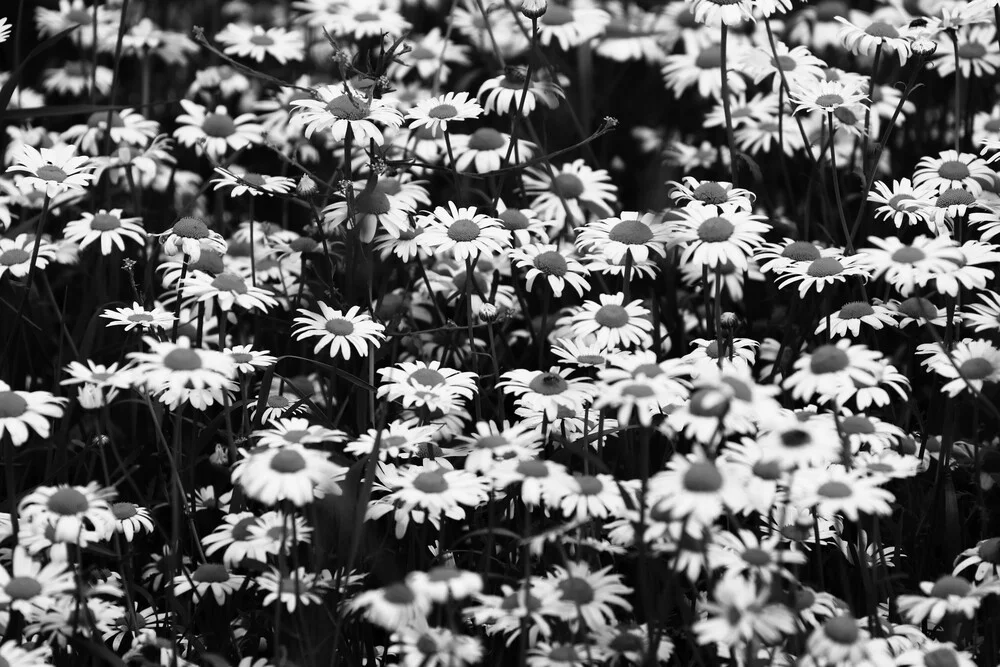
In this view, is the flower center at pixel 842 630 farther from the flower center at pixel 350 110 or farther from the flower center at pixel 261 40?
the flower center at pixel 261 40

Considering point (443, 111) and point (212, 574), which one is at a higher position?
point (443, 111)

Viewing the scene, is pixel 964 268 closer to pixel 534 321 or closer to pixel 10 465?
pixel 534 321

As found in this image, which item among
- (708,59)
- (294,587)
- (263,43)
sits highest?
(708,59)

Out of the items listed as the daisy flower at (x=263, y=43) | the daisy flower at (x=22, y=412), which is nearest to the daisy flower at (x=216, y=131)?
the daisy flower at (x=263, y=43)

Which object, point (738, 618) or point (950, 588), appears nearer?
point (738, 618)

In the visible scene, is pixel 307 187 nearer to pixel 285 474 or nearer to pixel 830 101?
pixel 285 474

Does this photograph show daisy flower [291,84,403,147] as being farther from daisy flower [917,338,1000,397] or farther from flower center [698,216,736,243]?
daisy flower [917,338,1000,397]

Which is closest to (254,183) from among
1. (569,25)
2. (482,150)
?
(482,150)
